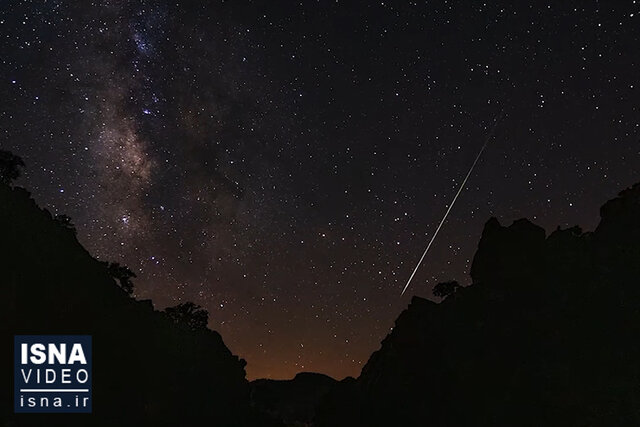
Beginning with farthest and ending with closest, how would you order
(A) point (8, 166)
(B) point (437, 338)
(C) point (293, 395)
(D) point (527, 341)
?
(C) point (293, 395), (B) point (437, 338), (D) point (527, 341), (A) point (8, 166)

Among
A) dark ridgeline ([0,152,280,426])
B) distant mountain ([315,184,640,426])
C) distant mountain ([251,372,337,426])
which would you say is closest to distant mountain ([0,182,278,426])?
dark ridgeline ([0,152,280,426])

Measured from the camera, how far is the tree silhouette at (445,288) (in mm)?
78062

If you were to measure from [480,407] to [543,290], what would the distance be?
49.9 ft

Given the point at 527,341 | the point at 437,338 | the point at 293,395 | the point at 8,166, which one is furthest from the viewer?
the point at 293,395

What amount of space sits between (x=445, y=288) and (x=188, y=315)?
1455 inches

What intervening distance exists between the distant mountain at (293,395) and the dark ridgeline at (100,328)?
64.4 meters

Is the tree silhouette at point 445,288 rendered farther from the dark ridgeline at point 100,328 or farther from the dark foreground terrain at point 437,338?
the dark ridgeline at point 100,328

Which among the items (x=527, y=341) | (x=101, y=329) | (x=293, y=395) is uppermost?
(x=293, y=395)

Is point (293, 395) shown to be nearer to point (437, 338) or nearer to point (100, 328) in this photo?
point (437, 338)

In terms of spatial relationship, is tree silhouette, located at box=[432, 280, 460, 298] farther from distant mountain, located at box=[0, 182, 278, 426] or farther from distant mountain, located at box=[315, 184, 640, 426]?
distant mountain, located at box=[0, 182, 278, 426]

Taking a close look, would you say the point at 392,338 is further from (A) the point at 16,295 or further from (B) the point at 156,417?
(A) the point at 16,295

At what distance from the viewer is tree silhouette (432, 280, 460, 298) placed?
78.1m

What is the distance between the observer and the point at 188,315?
71.7 m

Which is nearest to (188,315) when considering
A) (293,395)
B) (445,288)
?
(445,288)
